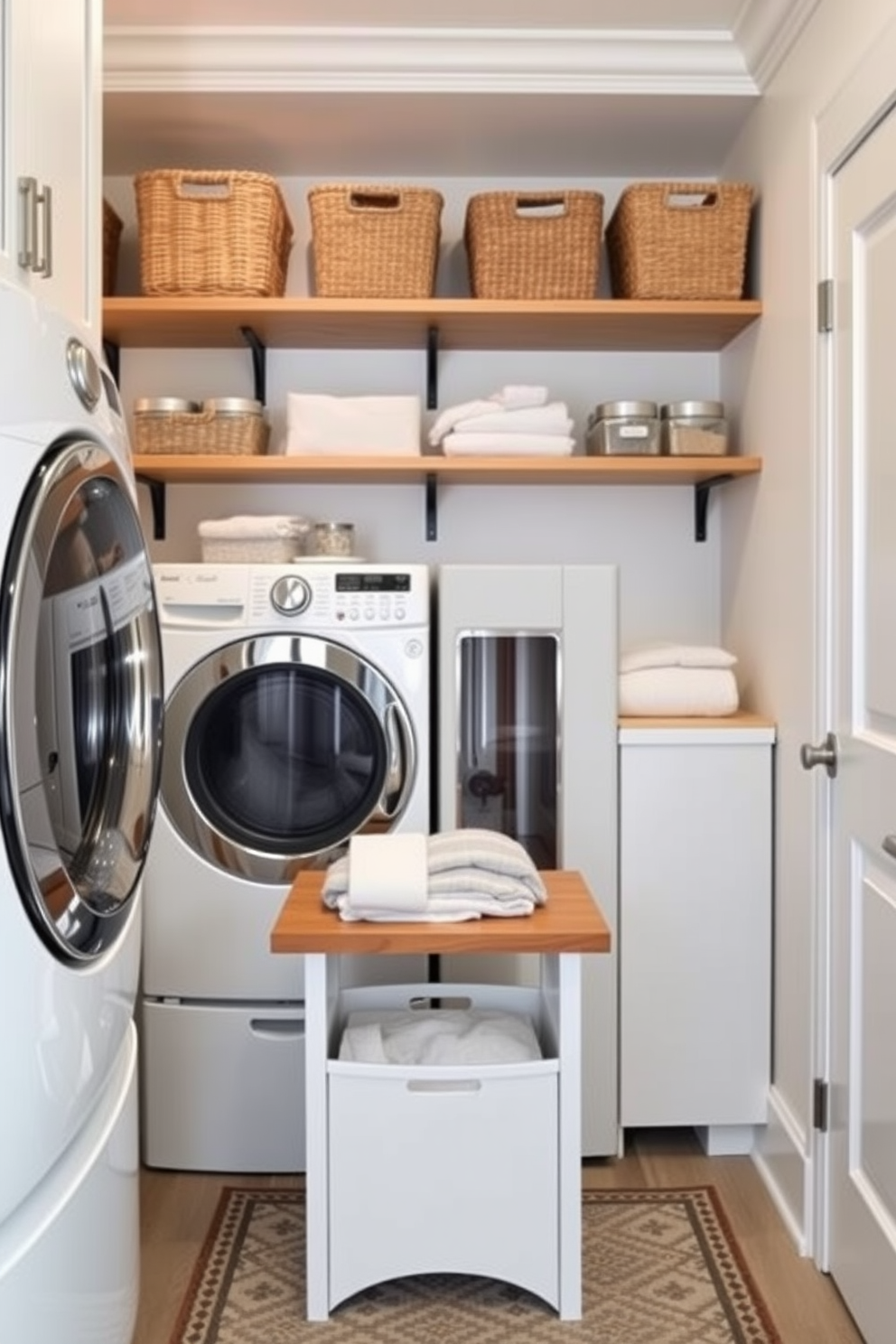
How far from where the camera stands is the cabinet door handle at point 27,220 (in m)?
1.36

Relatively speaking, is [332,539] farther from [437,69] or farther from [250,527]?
[437,69]

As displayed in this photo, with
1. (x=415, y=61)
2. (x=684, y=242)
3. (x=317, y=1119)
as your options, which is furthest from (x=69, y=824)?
(x=684, y=242)

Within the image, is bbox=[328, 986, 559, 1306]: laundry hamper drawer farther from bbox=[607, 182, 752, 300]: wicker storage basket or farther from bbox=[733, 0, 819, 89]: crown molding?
bbox=[733, 0, 819, 89]: crown molding

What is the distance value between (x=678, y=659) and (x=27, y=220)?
1637mm

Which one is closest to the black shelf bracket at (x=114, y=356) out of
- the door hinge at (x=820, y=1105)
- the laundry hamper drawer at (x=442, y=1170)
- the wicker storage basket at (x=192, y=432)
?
the wicker storage basket at (x=192, y=432)

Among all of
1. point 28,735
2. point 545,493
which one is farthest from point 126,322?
point 28,735

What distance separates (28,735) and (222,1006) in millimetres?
1455

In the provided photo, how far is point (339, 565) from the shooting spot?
7.92 ft

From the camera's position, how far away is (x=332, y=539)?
265cm

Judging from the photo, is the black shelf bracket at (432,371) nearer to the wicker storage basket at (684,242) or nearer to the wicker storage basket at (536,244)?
the wicker storage basket at (536,244)

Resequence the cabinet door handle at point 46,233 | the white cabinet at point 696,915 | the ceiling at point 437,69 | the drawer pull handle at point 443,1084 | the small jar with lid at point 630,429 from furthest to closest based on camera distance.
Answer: the small jar with lid at point 630,429, the white cabinet at point 696,915, the ceiling at point 437,69, the drawer pull handle at point 443,1084, the cabinet door handle at point 46,233

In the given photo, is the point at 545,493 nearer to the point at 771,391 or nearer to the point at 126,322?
the point at 771,391

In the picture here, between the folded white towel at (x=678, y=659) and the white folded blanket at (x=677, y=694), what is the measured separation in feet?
0.07

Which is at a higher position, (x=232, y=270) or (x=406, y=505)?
(x=232, y=270)
